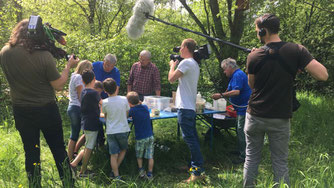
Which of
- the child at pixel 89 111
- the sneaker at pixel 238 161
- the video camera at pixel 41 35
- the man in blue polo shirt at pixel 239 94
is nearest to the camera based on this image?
the video camera at pixel 41 35

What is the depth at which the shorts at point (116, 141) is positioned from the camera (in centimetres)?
347

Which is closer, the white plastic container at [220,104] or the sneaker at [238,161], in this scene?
the sneaker at [238,161]

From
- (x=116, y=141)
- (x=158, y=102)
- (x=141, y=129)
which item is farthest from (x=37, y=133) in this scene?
(x=158, y=102)

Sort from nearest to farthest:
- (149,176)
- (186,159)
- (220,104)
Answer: (149,176) < (186,159) < (220,104)

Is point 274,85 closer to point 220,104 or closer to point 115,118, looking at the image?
point 115,118

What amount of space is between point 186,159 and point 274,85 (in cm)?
247

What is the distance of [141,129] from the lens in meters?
3.66

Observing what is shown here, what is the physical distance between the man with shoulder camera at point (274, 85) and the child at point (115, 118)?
170 centimetres

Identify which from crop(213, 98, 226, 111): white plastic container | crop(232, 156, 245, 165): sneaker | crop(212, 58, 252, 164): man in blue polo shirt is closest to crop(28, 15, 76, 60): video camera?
crop(212, 58, 252, 164): man in blue polo shirt

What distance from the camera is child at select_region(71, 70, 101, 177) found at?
3.43 m

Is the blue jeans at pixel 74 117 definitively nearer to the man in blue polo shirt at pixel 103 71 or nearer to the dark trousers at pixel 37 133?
the man in blue polo shirt at pixel 103 71

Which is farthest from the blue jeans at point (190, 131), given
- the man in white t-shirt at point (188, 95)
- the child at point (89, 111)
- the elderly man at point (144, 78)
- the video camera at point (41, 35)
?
the elderly man at point (144, 78)

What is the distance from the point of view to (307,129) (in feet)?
18.1

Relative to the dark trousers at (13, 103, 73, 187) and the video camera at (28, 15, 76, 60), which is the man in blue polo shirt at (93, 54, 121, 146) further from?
the dark trousers at (13, 103, 73, 187)
